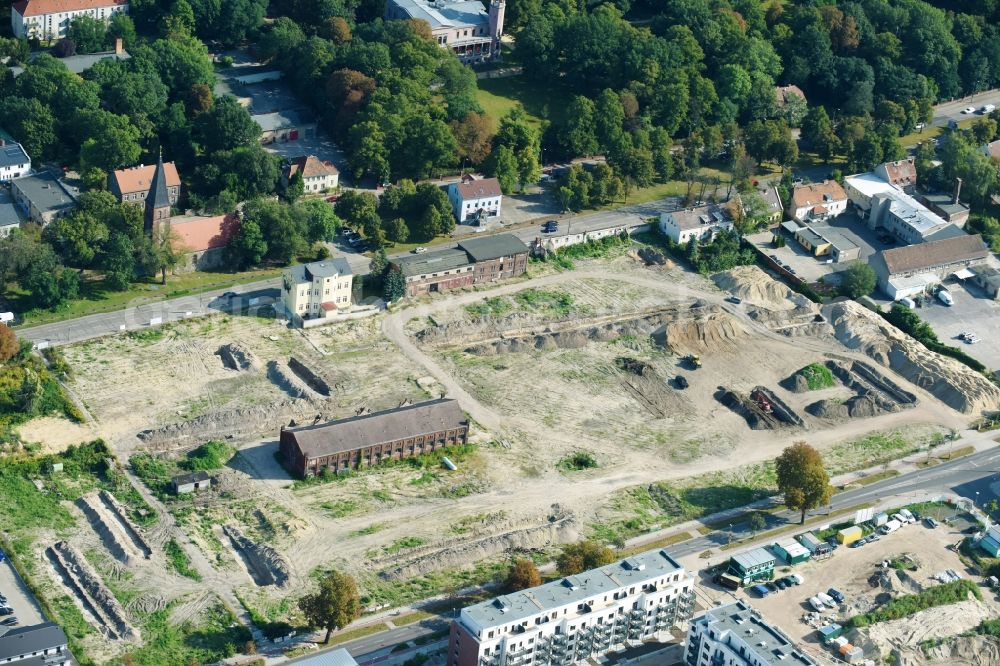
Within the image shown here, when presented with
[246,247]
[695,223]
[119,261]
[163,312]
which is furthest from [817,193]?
[119,261]

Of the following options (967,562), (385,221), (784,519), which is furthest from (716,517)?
(385,221)

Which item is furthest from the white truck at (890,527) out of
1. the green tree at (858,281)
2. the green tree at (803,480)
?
the green tree at (858,281)

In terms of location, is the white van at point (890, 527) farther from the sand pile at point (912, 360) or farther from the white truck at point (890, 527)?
the sand pile at point (912, 360)

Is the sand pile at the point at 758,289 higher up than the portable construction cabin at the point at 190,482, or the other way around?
the sand pile at the point at 758,289

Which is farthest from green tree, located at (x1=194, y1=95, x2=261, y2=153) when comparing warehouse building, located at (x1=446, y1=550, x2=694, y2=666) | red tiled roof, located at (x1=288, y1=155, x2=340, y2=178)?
warehouse building, located at (x1=446, y1=550, x2=694, y2=666)

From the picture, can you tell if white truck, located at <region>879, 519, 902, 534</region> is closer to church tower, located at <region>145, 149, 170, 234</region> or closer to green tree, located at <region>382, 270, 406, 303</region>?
green tree, located at <region>382, 270, 406, 303</region>

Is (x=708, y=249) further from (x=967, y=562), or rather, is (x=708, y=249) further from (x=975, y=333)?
(x=967, y=562)
